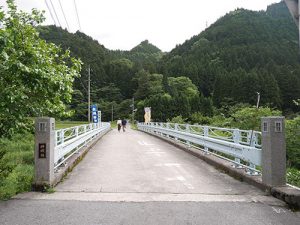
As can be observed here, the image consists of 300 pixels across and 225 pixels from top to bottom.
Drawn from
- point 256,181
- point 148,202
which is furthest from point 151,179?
point 256,181

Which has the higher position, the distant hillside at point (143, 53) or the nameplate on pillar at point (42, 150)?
the distant hillside at point (143, 53)

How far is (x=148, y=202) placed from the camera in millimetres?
6211

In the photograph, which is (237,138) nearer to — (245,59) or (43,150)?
(43,150)

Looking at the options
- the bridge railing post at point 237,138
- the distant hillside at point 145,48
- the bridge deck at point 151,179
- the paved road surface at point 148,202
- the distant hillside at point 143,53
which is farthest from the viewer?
the distant hillside at point 145,48

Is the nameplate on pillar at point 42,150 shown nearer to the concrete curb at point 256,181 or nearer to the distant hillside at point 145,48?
the concrete curb at point 256,181

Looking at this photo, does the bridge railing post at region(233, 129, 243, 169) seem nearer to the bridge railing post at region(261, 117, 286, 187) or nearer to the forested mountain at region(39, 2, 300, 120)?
the bridge railing post at region(261, 117, 286, 187)

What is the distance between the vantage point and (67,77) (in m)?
9.01

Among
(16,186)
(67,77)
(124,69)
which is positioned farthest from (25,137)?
(124,69)

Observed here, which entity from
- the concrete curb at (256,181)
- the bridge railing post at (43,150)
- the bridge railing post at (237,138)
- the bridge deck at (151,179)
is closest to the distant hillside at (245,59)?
the concrete curb at (256,181)

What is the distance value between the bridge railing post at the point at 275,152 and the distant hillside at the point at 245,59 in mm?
84276

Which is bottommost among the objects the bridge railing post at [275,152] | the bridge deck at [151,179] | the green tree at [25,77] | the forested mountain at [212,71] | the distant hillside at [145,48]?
the bridge deck at [151,179]

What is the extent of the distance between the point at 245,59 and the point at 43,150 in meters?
128

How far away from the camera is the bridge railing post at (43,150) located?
7.12m

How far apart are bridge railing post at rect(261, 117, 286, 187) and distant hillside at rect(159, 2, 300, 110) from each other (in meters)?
84.3
